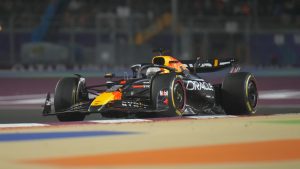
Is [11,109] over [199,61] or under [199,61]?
under

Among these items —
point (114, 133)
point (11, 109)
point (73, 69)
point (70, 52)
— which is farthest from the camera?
point (73, 69)

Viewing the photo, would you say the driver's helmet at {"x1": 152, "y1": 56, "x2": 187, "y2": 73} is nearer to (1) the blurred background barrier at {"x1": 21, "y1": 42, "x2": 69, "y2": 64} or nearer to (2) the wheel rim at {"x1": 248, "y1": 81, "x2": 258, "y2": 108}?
(2) the wheel rim at {"x1": 248, "y1": 81, "x2": 258, "y2": 108}

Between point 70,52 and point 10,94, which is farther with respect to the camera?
point 70,52

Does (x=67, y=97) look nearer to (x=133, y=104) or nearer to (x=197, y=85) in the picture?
(x=133, y=104)

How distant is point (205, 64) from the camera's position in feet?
42.1

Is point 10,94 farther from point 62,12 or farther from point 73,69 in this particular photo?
point 62,12

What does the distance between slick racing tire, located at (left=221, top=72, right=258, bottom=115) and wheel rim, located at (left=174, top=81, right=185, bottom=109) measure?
1.04 meters

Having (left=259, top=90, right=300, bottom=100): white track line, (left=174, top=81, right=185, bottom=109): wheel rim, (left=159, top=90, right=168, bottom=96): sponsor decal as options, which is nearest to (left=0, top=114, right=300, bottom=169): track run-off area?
(left=174, top=81, right=185, bottom=109): wheel rim

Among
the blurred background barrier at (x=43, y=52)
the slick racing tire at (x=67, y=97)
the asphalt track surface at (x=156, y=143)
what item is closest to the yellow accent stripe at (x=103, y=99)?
the asphalt track surface at (x=156, y=143)

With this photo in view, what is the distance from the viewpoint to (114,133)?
30.6 feet

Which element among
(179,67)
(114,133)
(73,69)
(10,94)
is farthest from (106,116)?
(73,69)

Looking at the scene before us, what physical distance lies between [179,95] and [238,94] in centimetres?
119

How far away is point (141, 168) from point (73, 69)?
3294 centimetres

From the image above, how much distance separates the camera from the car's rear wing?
1279 cm
